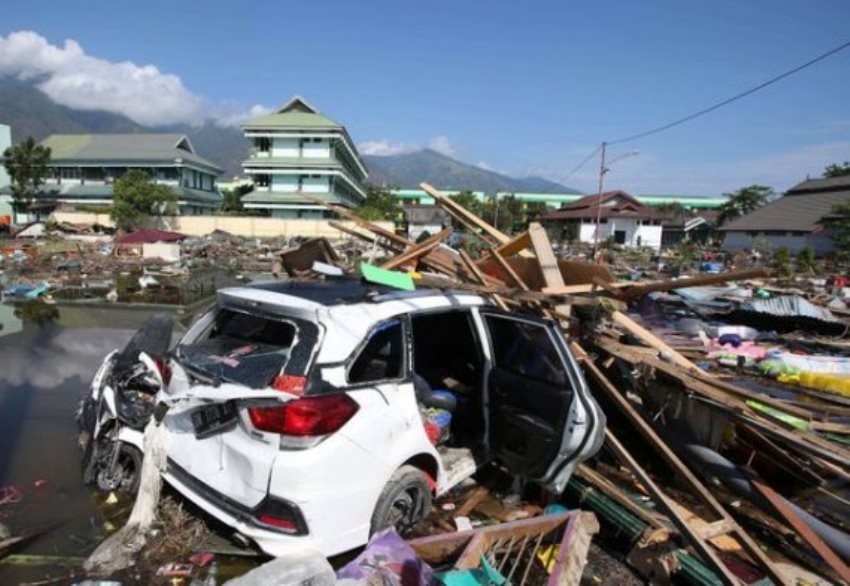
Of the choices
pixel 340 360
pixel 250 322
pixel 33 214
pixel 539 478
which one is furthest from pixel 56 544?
pixel 33 214

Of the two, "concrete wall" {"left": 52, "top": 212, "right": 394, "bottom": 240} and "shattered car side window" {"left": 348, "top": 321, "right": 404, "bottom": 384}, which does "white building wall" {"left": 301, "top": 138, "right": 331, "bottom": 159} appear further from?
"shattered car side window" {"left": 348, "top": 321, "right": 404, "bottom": 384}

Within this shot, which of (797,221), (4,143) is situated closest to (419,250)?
(797,221)

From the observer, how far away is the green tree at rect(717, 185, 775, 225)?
219 ft

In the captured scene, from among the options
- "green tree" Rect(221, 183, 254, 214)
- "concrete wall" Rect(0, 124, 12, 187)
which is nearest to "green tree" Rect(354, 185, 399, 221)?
"green tree" Rect(221, 183, 254, 214)

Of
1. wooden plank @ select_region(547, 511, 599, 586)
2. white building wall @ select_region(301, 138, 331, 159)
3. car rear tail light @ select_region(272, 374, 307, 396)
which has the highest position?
white building wall @ select_region(301, 138, 331, 159)

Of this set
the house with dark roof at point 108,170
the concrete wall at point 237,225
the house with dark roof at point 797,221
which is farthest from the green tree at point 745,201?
the house with dark roof at point 108,170

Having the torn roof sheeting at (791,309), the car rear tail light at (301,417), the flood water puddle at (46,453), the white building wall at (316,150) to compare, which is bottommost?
the flood water puddle at (46,453)

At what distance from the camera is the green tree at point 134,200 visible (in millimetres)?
39406

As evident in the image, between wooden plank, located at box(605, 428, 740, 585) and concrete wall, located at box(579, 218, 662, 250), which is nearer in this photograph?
wooden plank, located at box(605, 428, 740, 585)

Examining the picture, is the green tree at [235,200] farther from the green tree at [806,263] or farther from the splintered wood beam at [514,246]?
the splintered wood beam at [514,246]

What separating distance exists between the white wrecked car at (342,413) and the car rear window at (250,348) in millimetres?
10

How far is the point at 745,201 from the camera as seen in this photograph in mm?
67625

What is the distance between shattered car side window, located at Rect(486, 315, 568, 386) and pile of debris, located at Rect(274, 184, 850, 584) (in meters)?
0.31

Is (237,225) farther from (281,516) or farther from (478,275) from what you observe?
(281,516)
